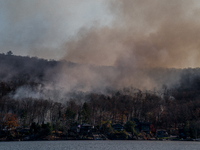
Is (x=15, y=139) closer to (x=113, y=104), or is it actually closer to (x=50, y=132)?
(x=50, y=132)

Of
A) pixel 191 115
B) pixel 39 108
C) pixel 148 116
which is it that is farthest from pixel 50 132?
pixel 191 115

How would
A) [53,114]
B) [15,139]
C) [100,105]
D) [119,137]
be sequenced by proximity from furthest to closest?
[100,105] < [53,114] < [119,137] < [15,139]

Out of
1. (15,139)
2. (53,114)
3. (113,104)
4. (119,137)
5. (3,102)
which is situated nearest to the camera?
(15,139)

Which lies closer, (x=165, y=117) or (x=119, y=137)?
(x=119, y=137)

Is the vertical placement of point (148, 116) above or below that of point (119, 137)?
above

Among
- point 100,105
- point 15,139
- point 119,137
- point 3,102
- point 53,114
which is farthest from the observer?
point 100,105

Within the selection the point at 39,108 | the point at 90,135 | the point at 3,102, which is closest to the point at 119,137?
the point at 90,135

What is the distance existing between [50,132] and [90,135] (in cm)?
2250

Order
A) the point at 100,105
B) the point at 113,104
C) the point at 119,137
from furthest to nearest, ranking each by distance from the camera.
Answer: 1. the point at 113,104
2. the point at 100,105
3. the point at 119,137

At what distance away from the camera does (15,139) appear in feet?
349

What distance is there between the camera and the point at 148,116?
534 feet

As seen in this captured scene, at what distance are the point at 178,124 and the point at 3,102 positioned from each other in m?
120

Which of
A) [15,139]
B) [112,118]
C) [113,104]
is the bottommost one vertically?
[15,139]

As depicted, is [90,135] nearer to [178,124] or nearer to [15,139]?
[15,139]
